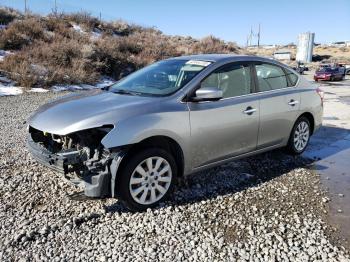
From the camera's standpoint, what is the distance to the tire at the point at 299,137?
6348 millimetres

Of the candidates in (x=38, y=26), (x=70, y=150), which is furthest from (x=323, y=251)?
(x=38, y=26)

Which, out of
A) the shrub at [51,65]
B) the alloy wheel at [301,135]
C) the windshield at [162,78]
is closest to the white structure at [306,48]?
the shrub at [51,65]

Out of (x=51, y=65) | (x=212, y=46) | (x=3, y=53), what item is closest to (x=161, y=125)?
(x=51, y=65)

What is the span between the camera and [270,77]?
5898 millimetres

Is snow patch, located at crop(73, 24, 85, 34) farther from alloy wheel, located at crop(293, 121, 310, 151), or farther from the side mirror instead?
the side mirror

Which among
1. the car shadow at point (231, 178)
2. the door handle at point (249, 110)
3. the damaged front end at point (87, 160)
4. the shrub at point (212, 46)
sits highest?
the shrub at point (212, 46)

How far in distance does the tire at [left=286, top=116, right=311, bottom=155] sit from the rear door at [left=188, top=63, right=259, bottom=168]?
118cm

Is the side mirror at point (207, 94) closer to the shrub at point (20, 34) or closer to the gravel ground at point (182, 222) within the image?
the gravel ground at point (182, 222)

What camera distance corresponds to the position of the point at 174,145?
181 inches

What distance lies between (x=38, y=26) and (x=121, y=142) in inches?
725

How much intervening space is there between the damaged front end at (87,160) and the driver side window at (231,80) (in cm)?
150

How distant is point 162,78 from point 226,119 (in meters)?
1.00

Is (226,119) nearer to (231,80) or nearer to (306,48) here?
(231,80)

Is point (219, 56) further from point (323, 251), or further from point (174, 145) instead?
point (323, 251)
